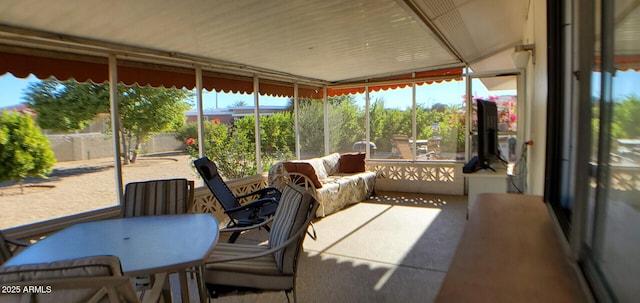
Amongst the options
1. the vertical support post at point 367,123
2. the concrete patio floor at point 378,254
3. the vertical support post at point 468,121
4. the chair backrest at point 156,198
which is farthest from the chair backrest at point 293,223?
the vertical support post at point 367,123

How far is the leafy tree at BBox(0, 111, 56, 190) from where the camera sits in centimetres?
305

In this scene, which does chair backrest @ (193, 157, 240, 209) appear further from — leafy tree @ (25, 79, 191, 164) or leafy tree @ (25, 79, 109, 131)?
leafy tree @ (25, 79, 109, 131)

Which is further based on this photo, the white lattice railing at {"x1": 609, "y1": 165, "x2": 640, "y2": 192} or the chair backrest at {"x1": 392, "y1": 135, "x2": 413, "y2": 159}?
the chair backrest at {"x1": 392, "y1": 135, "x2": 413, "y2": 159}

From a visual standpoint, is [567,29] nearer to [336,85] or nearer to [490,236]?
[490,236]

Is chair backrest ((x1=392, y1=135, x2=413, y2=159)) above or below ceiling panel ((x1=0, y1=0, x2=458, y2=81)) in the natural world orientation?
below

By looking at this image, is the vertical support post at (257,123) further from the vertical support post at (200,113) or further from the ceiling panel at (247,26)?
the vertical support post at (200,113)

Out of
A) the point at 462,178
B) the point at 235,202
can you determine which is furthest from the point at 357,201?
the point at 235,202

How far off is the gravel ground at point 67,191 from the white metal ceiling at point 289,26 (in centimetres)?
136

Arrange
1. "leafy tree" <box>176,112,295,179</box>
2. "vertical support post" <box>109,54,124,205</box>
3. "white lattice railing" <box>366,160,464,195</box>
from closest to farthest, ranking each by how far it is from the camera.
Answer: "vertical support post" <box>109,54,124,205</box>
"leafy tree" <box>176,112,295,179</box>
"white lattice railing" <box>366,160,464,195</box>

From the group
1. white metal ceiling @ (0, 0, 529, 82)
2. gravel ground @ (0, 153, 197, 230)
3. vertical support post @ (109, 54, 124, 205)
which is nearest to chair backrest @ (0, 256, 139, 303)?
white metal ceiling @ (0, 0, 529, 82)

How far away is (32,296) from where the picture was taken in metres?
1.02

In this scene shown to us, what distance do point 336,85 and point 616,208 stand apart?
6804mm

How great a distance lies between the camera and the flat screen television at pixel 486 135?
3055 millimetres

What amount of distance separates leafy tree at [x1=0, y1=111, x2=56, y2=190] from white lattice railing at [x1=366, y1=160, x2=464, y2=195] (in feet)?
17.2
